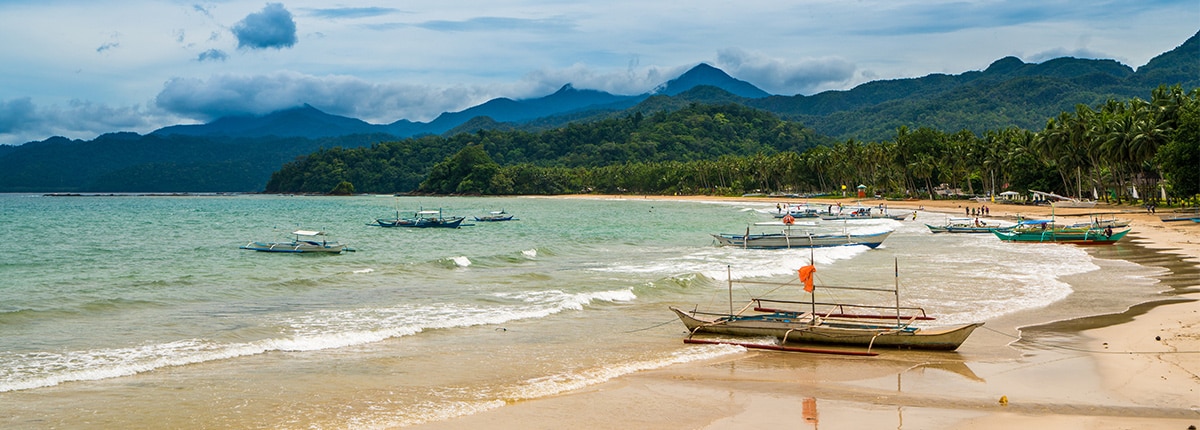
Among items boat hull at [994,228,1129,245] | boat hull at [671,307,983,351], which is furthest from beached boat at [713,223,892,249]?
boat hull at [671,307,983,351]

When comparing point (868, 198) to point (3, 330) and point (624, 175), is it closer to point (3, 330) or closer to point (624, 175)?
point (624, 175)

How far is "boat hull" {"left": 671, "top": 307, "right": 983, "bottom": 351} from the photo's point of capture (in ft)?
51.0

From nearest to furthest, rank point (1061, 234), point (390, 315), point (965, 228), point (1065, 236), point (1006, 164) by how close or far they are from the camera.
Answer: point (390, 315) < point (1065, 236) < point (1061, 234) < point (965, 228) < point (1006, 164)

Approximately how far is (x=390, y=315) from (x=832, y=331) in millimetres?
10613

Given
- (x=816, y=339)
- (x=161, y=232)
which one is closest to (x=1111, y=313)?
(x=816, y=339)

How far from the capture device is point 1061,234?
42.7 m

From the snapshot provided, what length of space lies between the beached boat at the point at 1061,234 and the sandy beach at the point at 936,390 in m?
25.4

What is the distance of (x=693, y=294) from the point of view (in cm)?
2517

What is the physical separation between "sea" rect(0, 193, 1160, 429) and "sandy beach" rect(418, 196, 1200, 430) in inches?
36.1

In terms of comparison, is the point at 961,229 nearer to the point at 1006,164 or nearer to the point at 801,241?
the point at 801,241

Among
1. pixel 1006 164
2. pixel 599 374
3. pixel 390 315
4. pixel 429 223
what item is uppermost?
pixel 1006 164

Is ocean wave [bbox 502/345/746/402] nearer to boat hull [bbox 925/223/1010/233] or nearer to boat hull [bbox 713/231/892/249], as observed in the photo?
boat hull [bbox 713/231/892/249]

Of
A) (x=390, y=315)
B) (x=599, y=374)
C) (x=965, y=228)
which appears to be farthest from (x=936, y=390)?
(x=965, y=228)

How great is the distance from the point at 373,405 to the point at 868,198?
4477 inches
